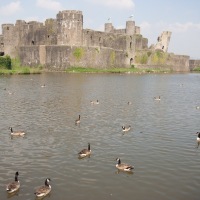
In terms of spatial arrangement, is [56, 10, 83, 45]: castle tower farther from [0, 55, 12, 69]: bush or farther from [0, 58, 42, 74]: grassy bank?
[0, 55, 12, 69]: bush

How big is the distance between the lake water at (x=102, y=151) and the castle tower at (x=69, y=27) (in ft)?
138

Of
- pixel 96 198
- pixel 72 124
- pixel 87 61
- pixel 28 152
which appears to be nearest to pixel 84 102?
pixel 72 124

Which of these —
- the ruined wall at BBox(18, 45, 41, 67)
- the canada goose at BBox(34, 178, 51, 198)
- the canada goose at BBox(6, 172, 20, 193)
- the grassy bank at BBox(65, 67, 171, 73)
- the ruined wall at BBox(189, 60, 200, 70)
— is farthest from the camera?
the ruined wall at BBox(189, 60, 200, 70)

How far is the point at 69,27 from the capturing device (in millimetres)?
65875

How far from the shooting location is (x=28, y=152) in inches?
545

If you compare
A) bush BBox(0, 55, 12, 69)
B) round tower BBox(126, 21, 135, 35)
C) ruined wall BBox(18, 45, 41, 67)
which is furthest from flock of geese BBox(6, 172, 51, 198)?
round tower BBox(126, 21, 135, 35)

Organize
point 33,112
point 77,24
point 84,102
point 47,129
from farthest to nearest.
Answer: point 77,24 < point 84,102 < point 33,112 < point 47,129

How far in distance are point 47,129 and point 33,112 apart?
5.32m

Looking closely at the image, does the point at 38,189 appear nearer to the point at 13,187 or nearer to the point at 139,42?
the point at 13,187

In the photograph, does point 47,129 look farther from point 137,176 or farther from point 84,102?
point 84,102

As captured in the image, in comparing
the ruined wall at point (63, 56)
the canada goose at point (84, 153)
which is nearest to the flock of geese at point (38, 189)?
the canada goose at point (84, 153)

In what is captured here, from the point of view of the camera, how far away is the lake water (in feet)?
34.6

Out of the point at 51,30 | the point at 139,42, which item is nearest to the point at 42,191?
the point at 51,30

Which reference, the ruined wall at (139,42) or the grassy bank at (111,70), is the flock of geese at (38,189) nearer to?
the grassy bank at (111,70)
